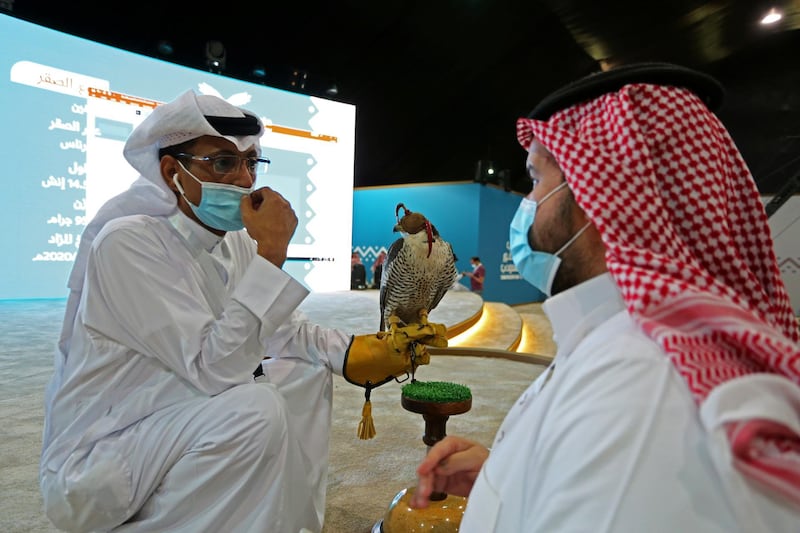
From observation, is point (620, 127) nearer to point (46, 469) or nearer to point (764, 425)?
point (764, 425)

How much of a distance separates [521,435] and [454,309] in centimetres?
573

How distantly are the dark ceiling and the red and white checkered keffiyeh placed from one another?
756 centimetres

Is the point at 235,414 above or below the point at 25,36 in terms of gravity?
below

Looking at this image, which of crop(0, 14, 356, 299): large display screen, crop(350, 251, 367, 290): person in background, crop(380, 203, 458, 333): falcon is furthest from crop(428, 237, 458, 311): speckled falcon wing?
crop(350, 251, 367, 290): person in background

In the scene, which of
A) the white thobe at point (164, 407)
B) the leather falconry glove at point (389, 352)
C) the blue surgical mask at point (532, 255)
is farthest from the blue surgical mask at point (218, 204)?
the blue surgical mask at point (532, 255)

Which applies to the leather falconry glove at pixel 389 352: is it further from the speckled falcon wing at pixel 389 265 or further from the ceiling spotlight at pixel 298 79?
the ceiling spotlight at pixel 298 79

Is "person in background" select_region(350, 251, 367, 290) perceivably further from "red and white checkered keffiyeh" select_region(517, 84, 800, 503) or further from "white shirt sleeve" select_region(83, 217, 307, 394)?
"red and white checkered keffiyeh" select_region(517, 84, 800, 503)

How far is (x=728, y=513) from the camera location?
48cm

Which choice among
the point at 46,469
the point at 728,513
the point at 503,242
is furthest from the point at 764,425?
the point at 503,242

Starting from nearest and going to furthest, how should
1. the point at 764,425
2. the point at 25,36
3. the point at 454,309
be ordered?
1. the point at 764,425
2. the point at 25,36
3. the point at 454,309

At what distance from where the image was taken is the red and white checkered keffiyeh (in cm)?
46

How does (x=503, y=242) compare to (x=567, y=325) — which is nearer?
(x=567, y=325)

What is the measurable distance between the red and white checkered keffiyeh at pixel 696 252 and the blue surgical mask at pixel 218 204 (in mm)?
977

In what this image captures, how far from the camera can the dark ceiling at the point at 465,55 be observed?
795 cm
